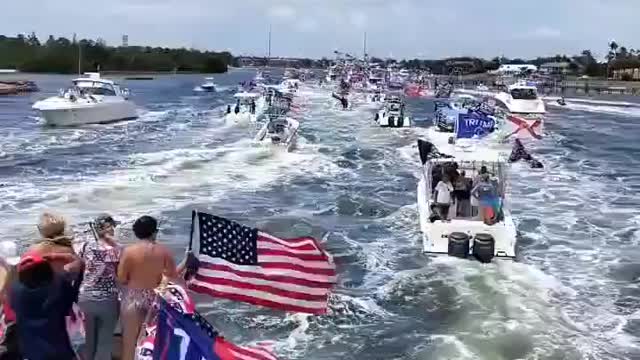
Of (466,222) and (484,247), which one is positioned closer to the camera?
(484,247)

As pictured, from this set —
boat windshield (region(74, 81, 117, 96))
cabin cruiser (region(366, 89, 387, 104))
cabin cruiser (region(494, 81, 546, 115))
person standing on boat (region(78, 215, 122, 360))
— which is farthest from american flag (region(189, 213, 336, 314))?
cabin cruiser (region(366, 89, 387, 104))

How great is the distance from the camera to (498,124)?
44625mm

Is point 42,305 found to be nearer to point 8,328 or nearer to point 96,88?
point 8,328

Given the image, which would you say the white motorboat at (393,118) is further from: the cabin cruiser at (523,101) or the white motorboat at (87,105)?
the white motorboat at (87,105)

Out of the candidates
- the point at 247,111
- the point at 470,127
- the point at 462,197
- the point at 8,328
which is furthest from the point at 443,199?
the point at 247,111

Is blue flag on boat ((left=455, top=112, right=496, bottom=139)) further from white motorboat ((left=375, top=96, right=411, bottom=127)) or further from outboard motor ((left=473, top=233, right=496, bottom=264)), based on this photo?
white motorboat ((left=375, top=96, right=411, bottom=127))

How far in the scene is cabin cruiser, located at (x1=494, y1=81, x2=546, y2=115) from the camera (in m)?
69.4

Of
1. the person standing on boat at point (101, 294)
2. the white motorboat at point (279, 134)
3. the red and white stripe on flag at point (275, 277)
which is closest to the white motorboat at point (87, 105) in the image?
the white motorboat at point (279, 134)

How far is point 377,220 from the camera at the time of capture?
23.6m

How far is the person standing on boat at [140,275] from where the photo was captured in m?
7.39

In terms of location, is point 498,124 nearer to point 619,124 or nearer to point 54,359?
point 619,124

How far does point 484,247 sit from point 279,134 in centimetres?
2464

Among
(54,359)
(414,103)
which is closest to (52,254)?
(54,359)

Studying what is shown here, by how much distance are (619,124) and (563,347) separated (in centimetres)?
5873
